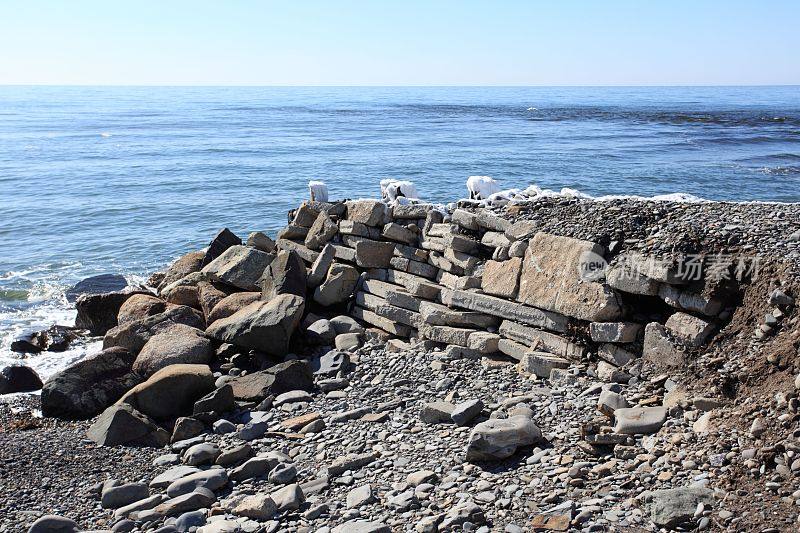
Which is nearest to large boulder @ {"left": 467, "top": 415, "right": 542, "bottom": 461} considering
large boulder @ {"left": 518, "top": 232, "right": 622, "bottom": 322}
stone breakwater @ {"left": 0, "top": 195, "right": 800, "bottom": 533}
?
stone breakwater @ {"left": 0, "top": 195, "right": 800, "bottom": 533}

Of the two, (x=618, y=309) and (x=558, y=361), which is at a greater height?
(x=618, y=309)

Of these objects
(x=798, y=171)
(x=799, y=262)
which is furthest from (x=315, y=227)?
(x=798, y=171)

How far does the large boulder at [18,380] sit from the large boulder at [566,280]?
7.33m

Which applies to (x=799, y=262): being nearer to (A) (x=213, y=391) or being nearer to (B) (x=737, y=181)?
(A) (x=213, y=391)

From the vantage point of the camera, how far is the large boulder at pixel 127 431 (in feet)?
27.9

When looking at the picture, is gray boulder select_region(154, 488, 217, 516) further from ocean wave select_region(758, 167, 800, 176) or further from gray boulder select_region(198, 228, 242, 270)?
ocean wave select_region(758, 167, 800, 176)

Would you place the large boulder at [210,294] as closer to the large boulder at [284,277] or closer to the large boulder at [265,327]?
the large boulder at [284,277]

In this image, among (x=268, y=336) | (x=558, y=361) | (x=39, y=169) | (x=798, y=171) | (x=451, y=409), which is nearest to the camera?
(x=451, y=409)

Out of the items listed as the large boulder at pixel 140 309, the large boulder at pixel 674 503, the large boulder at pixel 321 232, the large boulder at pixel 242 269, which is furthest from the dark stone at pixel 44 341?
the large boulder at pixel 674 503

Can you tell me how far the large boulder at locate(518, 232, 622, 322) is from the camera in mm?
8562

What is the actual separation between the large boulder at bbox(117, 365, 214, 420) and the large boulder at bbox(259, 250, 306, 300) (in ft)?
7.04

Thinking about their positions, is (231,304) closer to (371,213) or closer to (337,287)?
(337,287)

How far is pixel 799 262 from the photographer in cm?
739

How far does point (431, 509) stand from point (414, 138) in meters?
37.8
